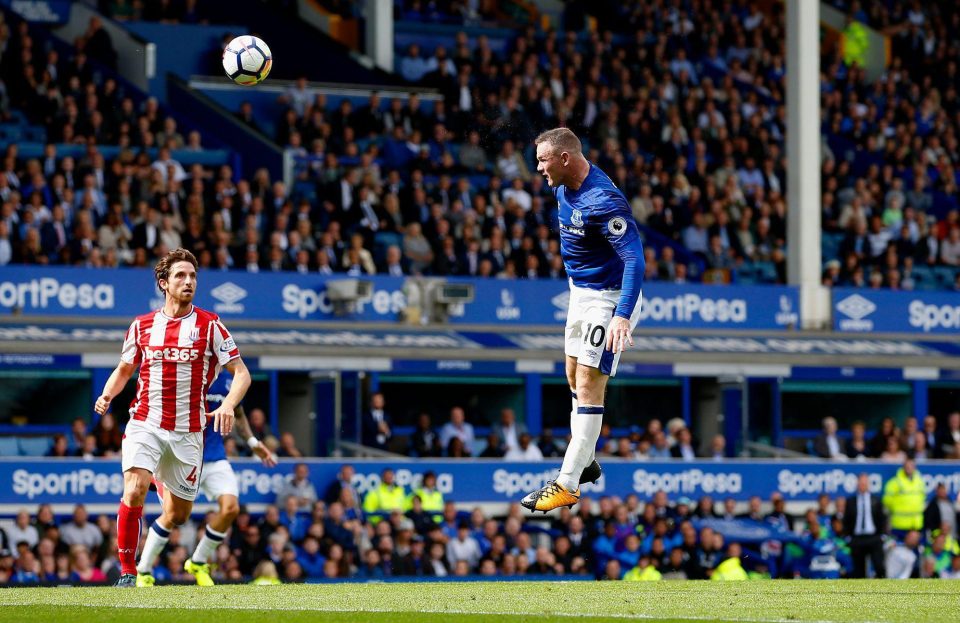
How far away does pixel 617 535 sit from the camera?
1969 centimetres

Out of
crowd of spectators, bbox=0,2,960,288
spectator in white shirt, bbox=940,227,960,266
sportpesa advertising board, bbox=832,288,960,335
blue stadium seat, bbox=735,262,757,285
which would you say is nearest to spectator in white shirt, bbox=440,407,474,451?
crowd of spectators, bbox=0,2,960,288

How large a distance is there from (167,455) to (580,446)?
2.74m

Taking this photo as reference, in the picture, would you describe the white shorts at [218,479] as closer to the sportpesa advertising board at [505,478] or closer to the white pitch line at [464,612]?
the white pitch line at [464,612]

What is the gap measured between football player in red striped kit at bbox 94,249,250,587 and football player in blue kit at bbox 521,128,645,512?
215 centimetres

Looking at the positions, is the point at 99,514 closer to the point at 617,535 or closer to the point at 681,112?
the point at 617,535

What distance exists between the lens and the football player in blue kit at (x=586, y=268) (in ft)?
32.0

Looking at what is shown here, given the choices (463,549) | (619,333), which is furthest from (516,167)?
(619,333)

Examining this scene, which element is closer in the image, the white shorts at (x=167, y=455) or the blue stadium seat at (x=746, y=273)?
the white shorts at (x=167, y=455)

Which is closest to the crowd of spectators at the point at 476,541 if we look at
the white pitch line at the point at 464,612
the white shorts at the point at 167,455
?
the white shorts at the point at 167,455

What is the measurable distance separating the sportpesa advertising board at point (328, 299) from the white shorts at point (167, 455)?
961 centimetres

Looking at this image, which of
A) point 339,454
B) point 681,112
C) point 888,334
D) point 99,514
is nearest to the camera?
point 99,514

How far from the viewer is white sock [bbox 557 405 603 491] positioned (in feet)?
32.8

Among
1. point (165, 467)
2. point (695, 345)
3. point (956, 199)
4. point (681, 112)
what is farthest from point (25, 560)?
point (956, 199)

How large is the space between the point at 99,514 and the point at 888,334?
39.4 feet
